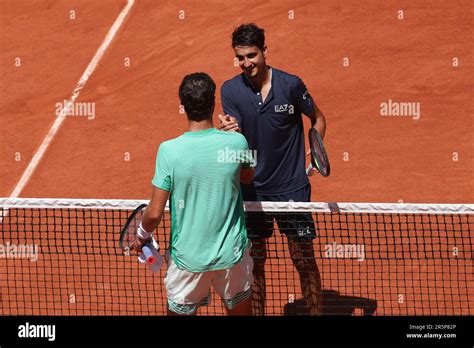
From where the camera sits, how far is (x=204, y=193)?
7117 mm

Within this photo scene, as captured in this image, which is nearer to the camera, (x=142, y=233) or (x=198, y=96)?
(x=198, y=96)

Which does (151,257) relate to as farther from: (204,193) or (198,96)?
(198,96)

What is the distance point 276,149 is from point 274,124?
241 mm

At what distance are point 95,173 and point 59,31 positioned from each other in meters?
5.06

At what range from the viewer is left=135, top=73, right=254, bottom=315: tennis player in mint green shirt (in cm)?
705

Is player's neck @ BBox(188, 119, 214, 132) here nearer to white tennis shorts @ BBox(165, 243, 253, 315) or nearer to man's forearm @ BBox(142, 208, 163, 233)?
man's forearm @ BBox(142, 208, 163, 233)

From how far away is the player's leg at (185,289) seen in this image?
24.1 ft

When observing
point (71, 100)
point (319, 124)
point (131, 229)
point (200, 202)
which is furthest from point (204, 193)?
point (71, 100)

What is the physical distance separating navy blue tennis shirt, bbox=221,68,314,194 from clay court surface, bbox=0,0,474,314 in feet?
14.4

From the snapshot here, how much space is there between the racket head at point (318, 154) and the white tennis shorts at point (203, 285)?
154 centimetres

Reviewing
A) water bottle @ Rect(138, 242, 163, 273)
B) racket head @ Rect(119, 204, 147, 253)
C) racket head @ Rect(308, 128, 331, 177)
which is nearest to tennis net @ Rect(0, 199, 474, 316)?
racket head @ Rect(308, 128, 331, 177)

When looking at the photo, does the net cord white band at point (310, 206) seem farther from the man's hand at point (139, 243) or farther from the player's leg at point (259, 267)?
the man's hand at point (139, 243)

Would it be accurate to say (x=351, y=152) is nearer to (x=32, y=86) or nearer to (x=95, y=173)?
(x=95, y=173)

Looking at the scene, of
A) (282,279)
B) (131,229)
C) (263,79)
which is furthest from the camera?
(282,279)
